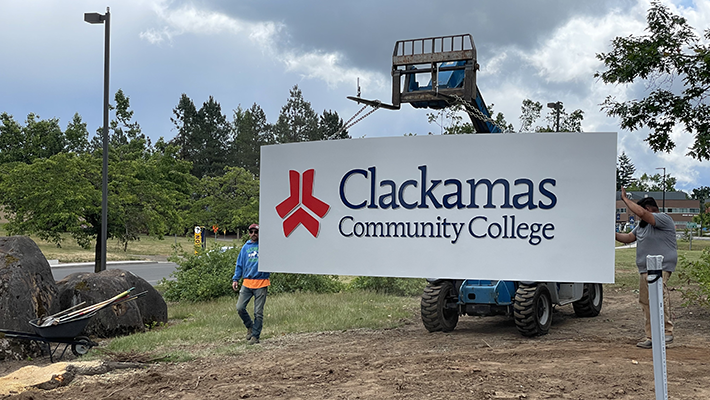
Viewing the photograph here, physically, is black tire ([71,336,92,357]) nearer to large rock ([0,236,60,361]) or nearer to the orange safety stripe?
large rock ([0,236,60,361])

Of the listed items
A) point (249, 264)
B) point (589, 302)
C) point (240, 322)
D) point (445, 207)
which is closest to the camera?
point (445, 207)

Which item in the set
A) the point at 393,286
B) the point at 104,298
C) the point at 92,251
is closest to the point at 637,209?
the point at 104,298

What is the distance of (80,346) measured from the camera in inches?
333

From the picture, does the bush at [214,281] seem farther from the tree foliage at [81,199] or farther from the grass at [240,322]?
the tree foliage at [81,199]

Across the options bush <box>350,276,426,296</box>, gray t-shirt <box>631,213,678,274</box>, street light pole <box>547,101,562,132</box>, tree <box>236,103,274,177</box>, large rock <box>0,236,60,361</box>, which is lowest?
bush <box>350,276,426,296</box>

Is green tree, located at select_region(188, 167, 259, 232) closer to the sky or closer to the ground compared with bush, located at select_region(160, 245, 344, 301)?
closer to the sky

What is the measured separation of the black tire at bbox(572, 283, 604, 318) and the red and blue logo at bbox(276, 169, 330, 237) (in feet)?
25.5

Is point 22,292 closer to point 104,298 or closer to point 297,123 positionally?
point 104,298

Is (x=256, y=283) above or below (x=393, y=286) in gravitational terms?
above

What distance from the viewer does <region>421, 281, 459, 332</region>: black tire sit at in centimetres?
925

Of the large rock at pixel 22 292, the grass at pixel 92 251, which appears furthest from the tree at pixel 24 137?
the large rock at pixel 22 292

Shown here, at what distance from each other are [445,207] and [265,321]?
293 inches

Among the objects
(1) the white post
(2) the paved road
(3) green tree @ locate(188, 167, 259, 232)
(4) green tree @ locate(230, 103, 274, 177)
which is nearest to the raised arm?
(1) the white post

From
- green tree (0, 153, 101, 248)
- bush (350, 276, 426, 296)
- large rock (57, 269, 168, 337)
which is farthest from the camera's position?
green tree (0, 153, 101, 248)
